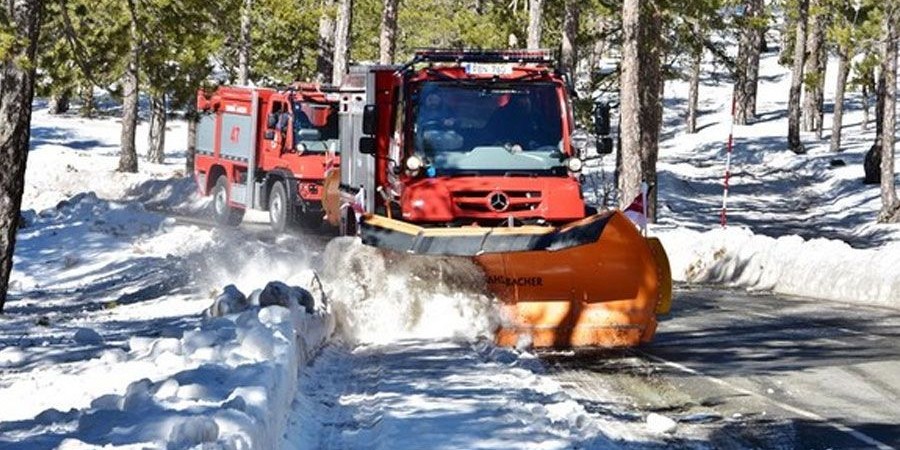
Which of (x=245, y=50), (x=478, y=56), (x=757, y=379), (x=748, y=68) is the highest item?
(x=748, y=68)

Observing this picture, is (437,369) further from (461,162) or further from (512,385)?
(461,162)

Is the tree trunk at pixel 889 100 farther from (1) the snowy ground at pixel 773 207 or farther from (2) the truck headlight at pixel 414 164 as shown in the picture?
(2) the truck headlight at pixel 414 164

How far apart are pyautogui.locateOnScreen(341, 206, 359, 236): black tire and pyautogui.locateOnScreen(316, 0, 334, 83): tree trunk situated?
18.2 meters

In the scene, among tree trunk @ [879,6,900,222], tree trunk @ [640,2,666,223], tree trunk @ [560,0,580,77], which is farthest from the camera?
tree trunk @ [560,0,580,77]

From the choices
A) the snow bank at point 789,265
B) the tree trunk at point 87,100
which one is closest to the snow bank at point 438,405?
the snow bank at point 789,265

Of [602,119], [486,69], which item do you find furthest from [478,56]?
[602,119]

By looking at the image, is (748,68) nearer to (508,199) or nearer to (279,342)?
(508,199)

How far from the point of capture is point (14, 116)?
54.2 feet

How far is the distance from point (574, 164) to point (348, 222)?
4.19 meters

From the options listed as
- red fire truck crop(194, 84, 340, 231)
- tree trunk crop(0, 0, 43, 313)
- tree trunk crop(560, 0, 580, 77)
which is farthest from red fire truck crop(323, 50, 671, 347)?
tree trunk crop(560, 0, 580, 77)

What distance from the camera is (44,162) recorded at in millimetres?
46531

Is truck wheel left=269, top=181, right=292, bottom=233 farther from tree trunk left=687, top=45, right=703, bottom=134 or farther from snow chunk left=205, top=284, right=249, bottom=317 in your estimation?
tree trunk left=687, top=45, right=703, bottom=134

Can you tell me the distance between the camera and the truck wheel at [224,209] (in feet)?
96.0

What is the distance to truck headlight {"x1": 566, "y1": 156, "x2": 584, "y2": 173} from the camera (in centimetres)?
1537
